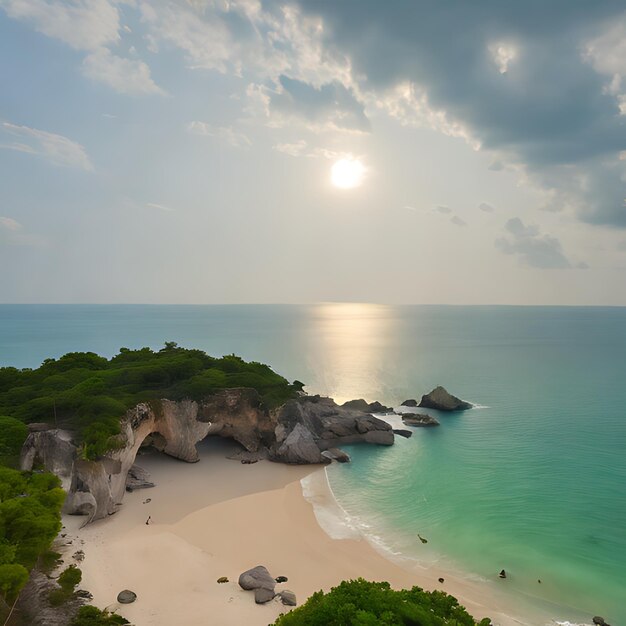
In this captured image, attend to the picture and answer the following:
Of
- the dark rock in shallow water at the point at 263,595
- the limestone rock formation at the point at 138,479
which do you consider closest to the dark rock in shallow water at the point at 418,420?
the limestone rock formation at the point at 138,479

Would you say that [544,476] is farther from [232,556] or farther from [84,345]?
[84,345]

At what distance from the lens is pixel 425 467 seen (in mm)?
41031

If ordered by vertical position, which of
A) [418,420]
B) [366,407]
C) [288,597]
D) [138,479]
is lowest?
[138,479]

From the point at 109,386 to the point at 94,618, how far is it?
2133 centimetres

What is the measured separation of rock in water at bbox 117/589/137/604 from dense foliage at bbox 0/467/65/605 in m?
4.36

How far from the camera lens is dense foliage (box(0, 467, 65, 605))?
1328cm

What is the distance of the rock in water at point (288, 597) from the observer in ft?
62.3

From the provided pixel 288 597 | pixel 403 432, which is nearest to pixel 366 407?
pixel 403 432

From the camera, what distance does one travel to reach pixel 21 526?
15211 mm

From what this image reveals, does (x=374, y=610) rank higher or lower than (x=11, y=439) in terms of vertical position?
higher

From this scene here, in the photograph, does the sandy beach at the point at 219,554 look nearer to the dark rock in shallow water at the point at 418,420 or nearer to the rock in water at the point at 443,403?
the dark rock in shallow water at the point at 418,420

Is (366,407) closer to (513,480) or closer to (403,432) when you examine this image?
(403,432)

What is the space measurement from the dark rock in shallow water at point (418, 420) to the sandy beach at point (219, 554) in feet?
83.0

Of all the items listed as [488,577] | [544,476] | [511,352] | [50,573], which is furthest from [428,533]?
[511,352]
